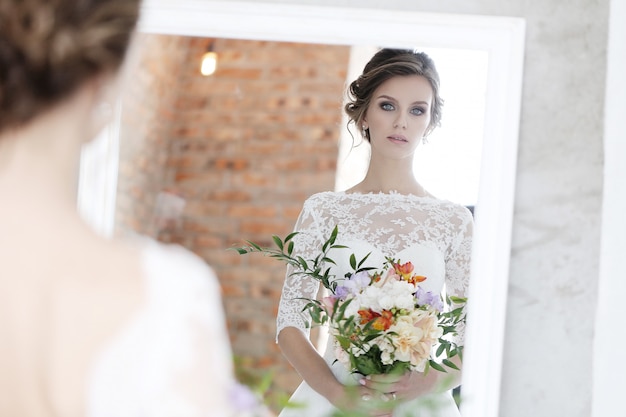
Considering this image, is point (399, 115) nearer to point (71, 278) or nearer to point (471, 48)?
point (471, 48)

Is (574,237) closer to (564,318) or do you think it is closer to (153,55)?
(564,318)

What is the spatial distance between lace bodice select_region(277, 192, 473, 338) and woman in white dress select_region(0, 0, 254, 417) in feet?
2.78

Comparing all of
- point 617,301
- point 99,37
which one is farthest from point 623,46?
point 99,37

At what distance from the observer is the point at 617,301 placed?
168 cm

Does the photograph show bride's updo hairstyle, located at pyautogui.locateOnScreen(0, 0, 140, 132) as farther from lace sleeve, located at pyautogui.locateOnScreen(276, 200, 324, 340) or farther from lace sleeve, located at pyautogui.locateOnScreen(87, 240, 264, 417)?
lace sleeve, located at pyautogui.locateOnScreen(276, 200, 324, 340)

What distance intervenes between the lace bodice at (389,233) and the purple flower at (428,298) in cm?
2

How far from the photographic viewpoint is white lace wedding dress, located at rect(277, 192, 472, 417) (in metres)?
1.64

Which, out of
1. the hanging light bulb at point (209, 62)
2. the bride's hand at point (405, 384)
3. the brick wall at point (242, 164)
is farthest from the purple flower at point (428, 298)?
the hanging light bulb at point (209, 62)

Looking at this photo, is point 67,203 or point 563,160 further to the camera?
point 563,160

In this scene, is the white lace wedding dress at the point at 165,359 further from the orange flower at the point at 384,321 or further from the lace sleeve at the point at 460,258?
the lace sleeve at the point at 460,258

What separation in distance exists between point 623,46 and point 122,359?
132 centimetres

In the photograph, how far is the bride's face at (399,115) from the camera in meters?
1.68

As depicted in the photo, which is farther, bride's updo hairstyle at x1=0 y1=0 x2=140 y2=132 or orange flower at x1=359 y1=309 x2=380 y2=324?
orange flower at x1=359 y1=309 x2=380 y2=324

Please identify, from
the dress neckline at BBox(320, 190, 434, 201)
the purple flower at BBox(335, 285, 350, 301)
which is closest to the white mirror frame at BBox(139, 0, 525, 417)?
the dress neckline at BBox(320, 190, 434, 201)
